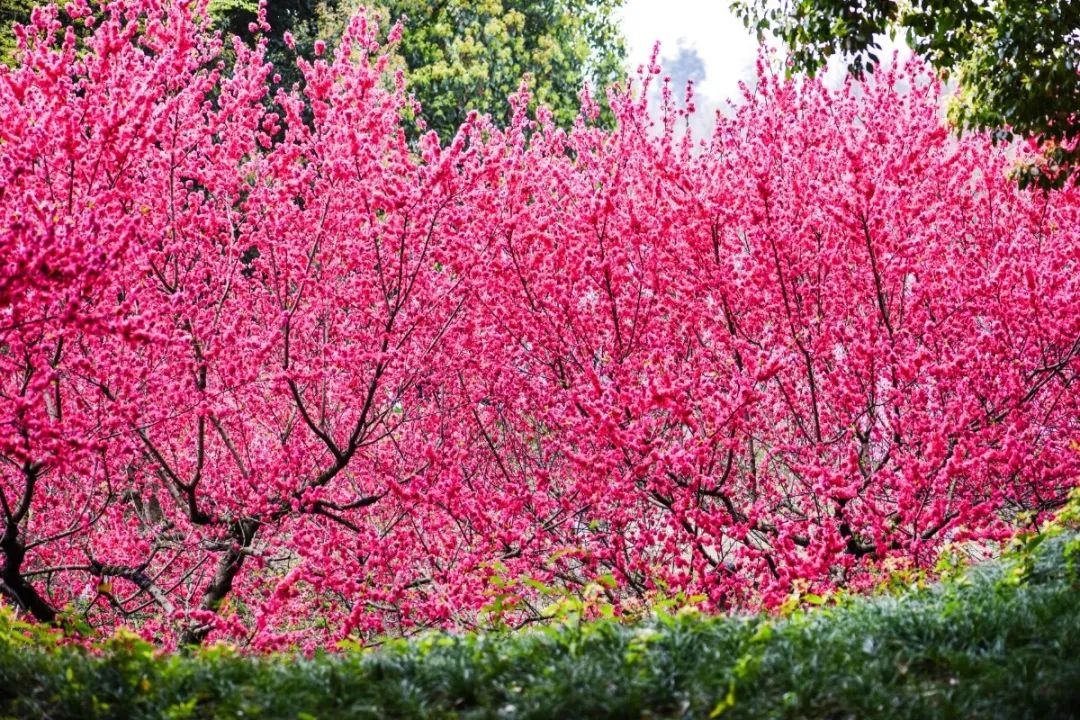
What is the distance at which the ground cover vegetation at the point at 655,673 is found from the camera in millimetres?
3344

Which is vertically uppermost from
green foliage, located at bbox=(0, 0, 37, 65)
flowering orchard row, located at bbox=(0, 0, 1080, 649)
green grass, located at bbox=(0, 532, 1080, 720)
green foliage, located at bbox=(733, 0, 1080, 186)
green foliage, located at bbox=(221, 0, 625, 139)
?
green foliage, located at bbox=(221, 0, 625, 139)

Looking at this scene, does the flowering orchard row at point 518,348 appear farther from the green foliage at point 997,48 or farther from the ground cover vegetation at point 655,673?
the ground cover vegetation at point 655,673

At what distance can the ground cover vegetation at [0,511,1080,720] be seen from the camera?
334 centimetres

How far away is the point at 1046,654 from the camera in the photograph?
138 inches

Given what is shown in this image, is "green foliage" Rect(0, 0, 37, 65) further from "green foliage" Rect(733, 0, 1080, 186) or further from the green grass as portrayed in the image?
the green grass

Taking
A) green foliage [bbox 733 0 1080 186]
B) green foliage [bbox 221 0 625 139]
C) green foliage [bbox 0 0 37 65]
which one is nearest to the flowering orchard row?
green foliage [bbox 733 0 1080 186]

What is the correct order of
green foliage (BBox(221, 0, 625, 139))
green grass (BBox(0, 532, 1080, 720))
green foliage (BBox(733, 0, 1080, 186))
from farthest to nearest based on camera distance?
green foliage (BBox(221, 0, 625, 139)) < green foliage (BBox(733, 0, 1080, 186)) < green grass (BBox(0, 532, 1080, 720))

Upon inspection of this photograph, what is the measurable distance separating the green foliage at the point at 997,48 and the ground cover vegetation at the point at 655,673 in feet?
13.3

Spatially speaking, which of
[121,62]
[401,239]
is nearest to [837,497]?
[401,239]

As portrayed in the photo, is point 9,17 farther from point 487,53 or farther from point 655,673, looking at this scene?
point 655,673

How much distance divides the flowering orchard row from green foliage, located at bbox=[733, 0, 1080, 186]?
0.50 m

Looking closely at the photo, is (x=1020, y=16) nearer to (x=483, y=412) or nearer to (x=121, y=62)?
(x=483, y=412)

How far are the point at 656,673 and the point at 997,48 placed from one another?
5520mm

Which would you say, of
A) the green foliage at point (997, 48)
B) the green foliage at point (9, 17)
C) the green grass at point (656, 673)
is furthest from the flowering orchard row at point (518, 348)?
the green foliage at point (9, 17)
